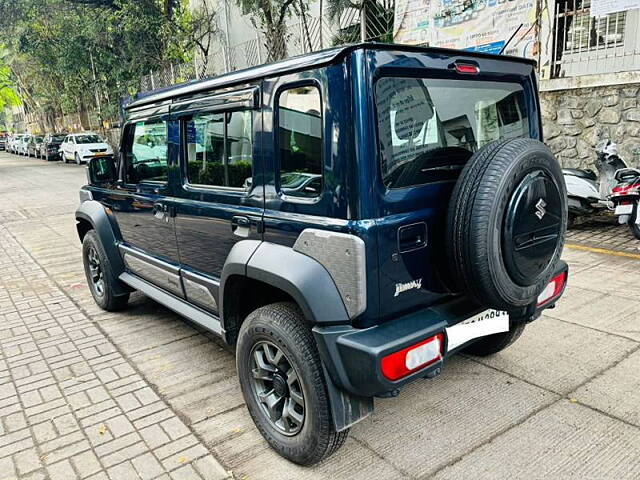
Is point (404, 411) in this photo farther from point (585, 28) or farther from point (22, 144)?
point (22, 144)

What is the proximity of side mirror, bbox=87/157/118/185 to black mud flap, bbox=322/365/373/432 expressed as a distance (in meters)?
3.13

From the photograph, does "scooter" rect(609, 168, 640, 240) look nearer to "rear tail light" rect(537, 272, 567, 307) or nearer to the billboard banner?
the billboard banner

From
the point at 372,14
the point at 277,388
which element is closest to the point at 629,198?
the point at 277,388

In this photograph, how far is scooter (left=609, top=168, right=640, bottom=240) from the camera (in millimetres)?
6203

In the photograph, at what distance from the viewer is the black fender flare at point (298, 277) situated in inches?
89.8

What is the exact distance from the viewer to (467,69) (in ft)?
8.63

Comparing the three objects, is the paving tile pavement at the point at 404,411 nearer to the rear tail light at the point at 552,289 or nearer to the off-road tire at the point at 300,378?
the off-road tire at the point at 300,378

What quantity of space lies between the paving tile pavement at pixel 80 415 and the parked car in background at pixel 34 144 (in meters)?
32.1

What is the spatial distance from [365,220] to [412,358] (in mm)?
669

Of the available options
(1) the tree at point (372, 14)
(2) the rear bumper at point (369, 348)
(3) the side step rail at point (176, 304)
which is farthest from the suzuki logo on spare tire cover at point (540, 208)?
(1) the tree at point (372, 14)

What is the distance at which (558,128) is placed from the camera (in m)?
8.48

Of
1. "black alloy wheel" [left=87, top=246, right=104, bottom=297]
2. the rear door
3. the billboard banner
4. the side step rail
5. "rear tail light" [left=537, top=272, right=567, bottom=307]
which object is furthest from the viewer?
the billboard banner

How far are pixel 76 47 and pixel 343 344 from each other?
22336 mm

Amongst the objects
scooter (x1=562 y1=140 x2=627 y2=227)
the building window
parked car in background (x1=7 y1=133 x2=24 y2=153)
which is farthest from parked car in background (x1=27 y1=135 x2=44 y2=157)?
scooter (x1=562 y1=140 x2=627 y2=227)
